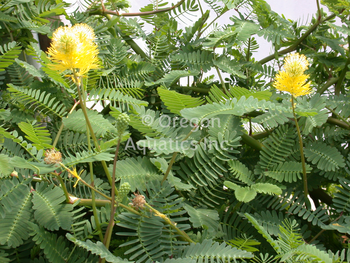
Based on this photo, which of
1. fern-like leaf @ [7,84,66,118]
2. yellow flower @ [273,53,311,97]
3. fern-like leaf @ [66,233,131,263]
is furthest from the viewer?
fern-like leaf @ [7,84,66,118]

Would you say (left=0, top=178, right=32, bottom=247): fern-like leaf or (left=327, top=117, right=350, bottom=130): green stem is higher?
(left=327, top=117, right=350, bottom=130): green stem

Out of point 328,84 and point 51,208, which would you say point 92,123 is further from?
point 328,84

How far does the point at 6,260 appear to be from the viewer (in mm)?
376

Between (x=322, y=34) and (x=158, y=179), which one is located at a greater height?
(x=322, y=34)

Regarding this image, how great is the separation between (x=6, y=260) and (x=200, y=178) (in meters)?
0.29

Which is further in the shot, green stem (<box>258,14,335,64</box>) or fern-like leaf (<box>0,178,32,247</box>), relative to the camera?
green stem (<box>258,14,335,64</box>)

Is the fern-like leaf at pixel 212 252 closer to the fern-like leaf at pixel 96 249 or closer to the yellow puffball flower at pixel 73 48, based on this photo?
the fern-like leaf at pixel 96 249

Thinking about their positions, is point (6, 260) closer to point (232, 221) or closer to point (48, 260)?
point (48, 260)

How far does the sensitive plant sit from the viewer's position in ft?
1.22

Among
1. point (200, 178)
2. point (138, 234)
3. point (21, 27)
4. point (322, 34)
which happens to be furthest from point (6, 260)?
point (322, 34)

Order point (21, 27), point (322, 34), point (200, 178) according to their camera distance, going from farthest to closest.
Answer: point (322, 34) < point (21, 27) < point (200, 178)

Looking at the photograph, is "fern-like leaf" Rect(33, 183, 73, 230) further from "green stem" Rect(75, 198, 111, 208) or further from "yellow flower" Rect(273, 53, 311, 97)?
"yellow flower" Rect(273, 53, 311, 97)

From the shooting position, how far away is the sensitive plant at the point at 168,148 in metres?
0.37

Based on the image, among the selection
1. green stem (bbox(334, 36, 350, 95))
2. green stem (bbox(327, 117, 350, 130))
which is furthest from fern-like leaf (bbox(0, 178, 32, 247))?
green stem (bbox(334, 36, 350, 95))
